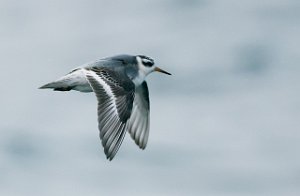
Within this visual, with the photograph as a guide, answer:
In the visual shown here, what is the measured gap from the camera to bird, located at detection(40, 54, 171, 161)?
29484 millimetres

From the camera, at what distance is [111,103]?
101 feet

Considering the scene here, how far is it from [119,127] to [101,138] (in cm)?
153

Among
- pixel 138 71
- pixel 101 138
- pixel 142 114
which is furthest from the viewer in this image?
pixel 142 114

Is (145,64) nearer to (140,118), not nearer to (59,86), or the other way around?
(140,118)

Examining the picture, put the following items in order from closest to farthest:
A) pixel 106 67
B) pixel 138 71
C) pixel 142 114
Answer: pixel 106 67 < pixel 138 71 < pixel 142 114

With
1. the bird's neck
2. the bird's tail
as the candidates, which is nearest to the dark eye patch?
the bird's neck

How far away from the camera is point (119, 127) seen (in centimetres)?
2995

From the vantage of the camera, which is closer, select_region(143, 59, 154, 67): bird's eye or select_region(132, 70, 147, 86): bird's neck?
select_region(132, 70, 147, 86): bird's neck

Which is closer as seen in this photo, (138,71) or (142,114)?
(138,71)

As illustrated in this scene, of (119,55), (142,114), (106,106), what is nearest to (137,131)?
(142,114)

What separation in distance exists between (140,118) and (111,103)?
7.04 metres

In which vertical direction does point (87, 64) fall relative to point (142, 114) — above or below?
above

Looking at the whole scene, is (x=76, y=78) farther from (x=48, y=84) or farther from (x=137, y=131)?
(x=137, y=131)

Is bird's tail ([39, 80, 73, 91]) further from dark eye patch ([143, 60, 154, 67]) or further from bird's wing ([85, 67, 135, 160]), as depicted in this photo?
dark eye patch ([143, 60, 154, 67])
